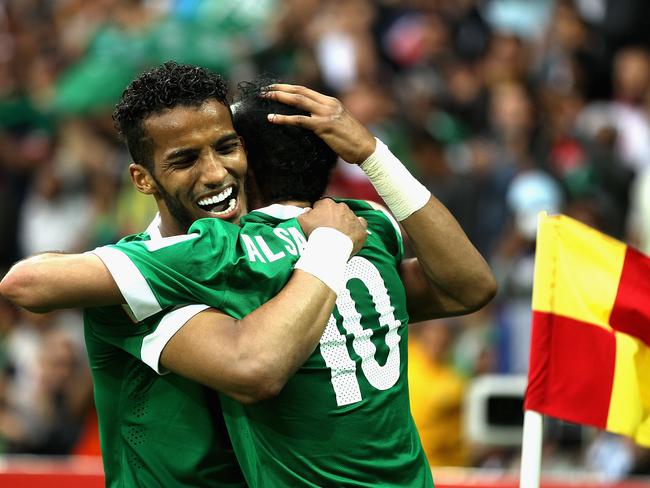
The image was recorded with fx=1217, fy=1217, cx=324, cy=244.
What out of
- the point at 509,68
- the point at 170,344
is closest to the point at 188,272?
the point at 170,344

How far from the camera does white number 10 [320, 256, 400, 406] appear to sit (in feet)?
11.0

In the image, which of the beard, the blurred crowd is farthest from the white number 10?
the blurred crowd

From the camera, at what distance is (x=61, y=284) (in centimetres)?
313

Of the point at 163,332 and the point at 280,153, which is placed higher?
the point at 280,153

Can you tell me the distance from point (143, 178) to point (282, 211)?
0.42 metres

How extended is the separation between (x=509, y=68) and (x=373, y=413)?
6.05 m

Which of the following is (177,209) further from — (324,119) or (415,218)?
(415,218)

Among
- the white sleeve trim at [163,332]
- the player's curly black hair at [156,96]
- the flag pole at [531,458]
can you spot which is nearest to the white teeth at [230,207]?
the player's curly black hair at [156,96]

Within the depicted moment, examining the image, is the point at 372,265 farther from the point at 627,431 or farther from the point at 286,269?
the point at 627,431

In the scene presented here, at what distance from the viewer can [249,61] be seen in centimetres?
1016

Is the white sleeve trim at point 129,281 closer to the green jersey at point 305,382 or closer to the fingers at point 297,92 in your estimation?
the green jersey at point 305,382

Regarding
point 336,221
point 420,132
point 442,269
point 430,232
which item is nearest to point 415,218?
point 430,232

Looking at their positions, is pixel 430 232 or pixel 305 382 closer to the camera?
pixel 305 382

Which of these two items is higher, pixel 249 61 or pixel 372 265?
pixel 372 265
